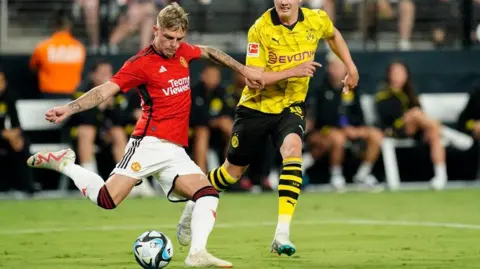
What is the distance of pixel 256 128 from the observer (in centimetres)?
1082

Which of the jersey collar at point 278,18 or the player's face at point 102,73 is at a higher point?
the jersey collar at point 278,18

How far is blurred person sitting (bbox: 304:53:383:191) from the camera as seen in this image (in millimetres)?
18266

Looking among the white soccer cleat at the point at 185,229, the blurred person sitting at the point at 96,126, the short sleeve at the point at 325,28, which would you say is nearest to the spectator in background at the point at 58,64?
the blurred person sitting at the point at 96,126

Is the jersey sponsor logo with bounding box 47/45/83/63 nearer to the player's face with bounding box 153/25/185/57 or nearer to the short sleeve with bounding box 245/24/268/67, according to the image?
the short sleeve with bounding box 245/24/268/67

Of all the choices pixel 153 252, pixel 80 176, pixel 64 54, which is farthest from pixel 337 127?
pixel 153 252

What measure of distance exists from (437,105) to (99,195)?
10.7 metres

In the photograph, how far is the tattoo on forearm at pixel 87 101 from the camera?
8.90 m

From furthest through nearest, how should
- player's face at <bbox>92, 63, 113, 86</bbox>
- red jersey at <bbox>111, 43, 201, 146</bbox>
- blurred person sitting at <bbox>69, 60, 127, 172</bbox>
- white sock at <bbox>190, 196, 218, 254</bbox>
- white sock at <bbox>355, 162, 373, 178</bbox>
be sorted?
white sock at <bbox>355, 162, 373, 178</bbox>, blurred person sitting at <bbox>69, 60, 127, 172</bbox>, player's face at <bbox>92, 63, 113, 86</bbox>, red jersey at <bbox>111, 43, 201, 146</bbox>, white sock at <bbox>190, 196, 218, 254</bbox>

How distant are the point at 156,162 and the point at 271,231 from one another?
3.26 metres

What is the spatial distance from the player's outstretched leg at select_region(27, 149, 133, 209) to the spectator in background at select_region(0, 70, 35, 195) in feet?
23.7

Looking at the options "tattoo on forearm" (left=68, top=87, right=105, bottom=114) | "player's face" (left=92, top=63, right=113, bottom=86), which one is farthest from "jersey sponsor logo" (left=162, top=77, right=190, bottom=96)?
"player's face" (left=92, top=63, right=113, bottom=86)

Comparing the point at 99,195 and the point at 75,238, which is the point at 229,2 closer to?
the point at 75,238

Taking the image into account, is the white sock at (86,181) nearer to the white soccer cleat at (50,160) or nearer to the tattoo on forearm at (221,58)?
the white soccer cleat at (50,160)

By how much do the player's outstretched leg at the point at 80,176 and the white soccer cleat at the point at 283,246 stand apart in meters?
Answer: 1.43
